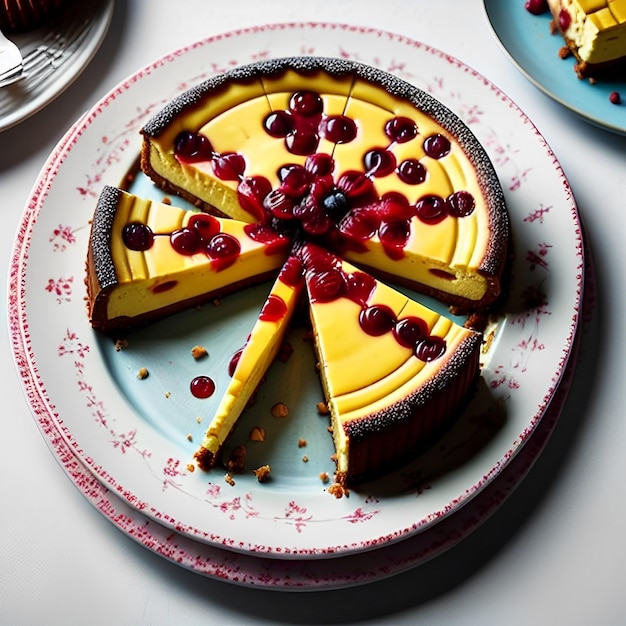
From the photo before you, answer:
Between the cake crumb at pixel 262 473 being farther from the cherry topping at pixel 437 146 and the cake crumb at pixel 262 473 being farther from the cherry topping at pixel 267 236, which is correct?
the cherry topping at pixel 437 146

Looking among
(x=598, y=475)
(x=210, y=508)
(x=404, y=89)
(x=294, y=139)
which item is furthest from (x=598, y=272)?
(x=210, y=508)

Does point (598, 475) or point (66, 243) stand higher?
point (66, 243)

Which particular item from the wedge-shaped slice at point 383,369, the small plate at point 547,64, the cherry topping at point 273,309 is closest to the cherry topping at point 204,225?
the cherry topping at point 273,309

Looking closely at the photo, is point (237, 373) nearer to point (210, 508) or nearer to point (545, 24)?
point (210, 508)

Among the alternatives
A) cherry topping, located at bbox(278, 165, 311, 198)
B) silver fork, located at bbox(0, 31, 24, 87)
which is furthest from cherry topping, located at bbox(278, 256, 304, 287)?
silver fork, located at bbox(0, 31, 24, 87)

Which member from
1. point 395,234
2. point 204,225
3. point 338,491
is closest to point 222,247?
point 204,225
